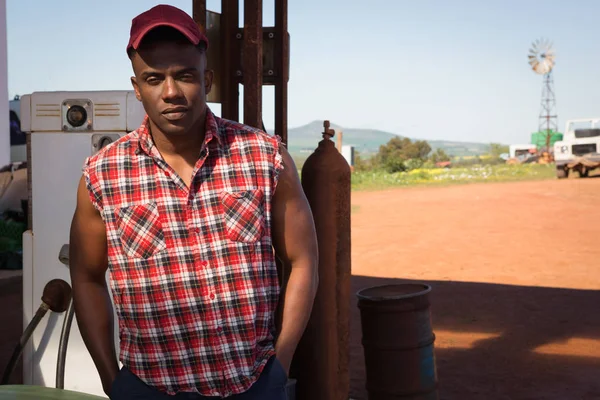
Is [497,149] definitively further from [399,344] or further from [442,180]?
[399,344]

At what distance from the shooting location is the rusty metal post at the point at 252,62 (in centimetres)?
409

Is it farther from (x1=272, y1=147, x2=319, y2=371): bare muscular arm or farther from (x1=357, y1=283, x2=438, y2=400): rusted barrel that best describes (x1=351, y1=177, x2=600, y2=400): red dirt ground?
(x1=272, y1=147, x2=319, y2=371): bare muscular arm

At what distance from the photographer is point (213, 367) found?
197 centimetres

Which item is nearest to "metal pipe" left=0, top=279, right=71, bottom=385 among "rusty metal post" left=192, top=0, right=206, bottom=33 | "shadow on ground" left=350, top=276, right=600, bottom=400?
"rusty metal post" left=192, top=0, right=206, bottom=33

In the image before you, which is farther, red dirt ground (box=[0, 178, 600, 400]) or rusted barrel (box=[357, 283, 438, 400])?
red dirt ground (box=[0, 178, 600, 400])

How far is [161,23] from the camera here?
1.96m

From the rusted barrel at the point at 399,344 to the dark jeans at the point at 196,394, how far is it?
2.82 metres

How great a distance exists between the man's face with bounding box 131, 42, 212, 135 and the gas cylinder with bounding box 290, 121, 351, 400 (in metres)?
2.20

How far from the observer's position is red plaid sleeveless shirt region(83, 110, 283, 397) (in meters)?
1.97

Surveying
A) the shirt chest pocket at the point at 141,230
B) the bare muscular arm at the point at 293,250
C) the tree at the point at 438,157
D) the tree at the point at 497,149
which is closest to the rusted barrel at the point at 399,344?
the bare muscular arm at the point at 293,250

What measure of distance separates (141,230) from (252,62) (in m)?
2.22

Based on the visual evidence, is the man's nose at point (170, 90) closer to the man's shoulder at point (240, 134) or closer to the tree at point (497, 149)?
the man's shoulder at point (240, 134)

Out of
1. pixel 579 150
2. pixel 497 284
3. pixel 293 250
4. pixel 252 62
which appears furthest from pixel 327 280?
pixel 579 150

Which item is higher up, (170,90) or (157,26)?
(157,26)
